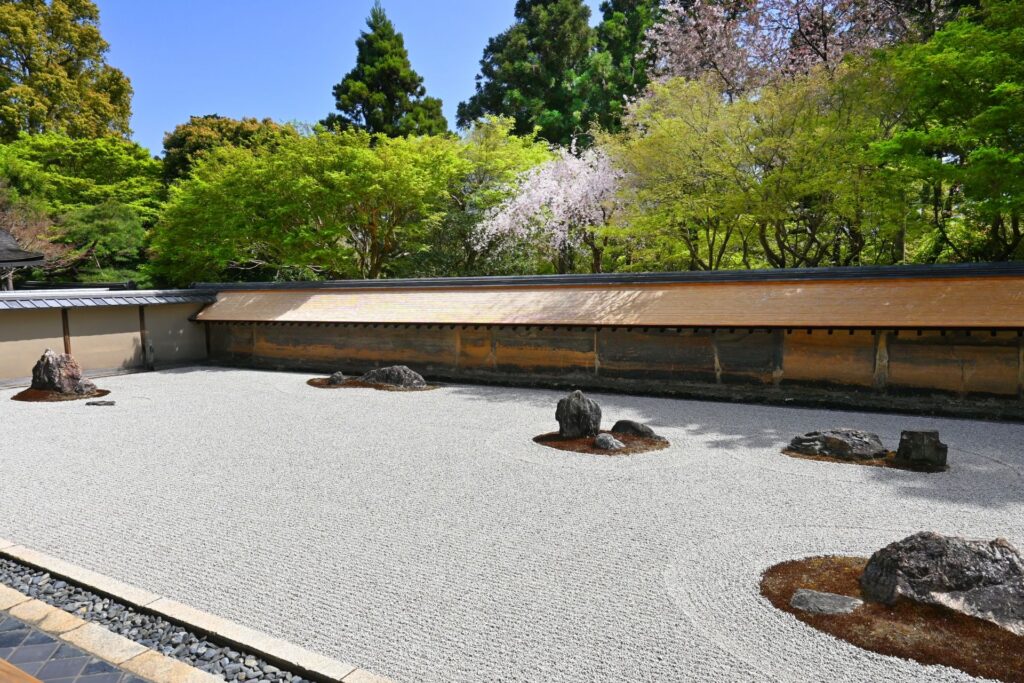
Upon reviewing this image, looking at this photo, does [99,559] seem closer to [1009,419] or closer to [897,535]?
[897,535]

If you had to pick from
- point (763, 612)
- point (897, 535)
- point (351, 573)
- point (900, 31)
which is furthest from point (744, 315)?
point (900, 31)

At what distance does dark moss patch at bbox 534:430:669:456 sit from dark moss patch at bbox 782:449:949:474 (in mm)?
1630

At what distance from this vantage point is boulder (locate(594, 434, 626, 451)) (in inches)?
330

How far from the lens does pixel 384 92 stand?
37.2 meters

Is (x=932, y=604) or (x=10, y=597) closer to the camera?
(x=932, y=604)

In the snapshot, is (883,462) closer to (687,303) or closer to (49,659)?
(687,303)

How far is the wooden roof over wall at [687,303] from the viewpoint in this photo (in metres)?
10.3

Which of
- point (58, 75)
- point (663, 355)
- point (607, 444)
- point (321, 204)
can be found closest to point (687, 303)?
point (663, 355)

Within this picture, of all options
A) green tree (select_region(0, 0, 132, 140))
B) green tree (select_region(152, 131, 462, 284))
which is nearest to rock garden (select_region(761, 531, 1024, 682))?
green tree (select_region(152, 131, 462, 284))

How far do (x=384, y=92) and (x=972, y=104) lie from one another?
104 ft

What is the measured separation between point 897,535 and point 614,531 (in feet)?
7.63

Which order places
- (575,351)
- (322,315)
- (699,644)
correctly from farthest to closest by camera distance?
1. (322,315)
2. (575,351)
3. (699,644)

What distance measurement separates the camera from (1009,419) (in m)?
9.91

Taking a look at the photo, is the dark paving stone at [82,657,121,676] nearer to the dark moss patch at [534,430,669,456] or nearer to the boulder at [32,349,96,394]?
the dark moss patch at [534,430,669,456]
